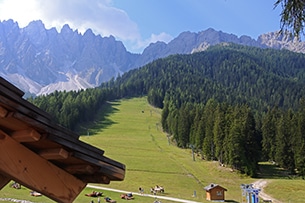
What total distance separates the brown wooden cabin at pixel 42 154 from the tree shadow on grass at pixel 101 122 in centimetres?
10148

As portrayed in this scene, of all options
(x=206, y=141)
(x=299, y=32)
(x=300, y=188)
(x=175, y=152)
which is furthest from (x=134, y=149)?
(x=299, y=32)

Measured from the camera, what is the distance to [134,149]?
8262 cm

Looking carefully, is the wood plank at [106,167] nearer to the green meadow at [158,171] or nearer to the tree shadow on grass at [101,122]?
the green meadow at [158,171]

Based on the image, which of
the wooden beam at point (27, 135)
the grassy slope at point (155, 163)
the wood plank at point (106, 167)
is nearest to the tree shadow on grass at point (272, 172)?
the grassy slope at point (155, 163)

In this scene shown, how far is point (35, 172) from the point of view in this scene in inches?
154

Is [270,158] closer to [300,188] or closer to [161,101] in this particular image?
[300,188]

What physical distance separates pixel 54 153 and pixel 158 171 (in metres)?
58.4

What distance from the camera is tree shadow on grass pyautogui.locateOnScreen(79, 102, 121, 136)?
111625 millimetres

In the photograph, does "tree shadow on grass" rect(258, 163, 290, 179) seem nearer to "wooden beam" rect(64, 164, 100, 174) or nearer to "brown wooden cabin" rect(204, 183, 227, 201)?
"brown wooden cabin" rect(204, 183, 227, 201)

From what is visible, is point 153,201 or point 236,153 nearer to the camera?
point 153,201

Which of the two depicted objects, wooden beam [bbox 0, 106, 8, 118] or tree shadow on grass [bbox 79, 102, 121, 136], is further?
tree shadow on grass [bbox 79, 102, 121, 136]

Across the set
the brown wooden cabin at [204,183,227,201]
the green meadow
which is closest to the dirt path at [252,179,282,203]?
the green meadow

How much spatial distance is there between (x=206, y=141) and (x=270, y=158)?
15.6m

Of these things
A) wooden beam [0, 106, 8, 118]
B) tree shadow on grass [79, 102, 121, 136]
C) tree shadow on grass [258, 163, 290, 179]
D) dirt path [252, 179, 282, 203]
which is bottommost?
dirt path [252, 179, 282, 203]
